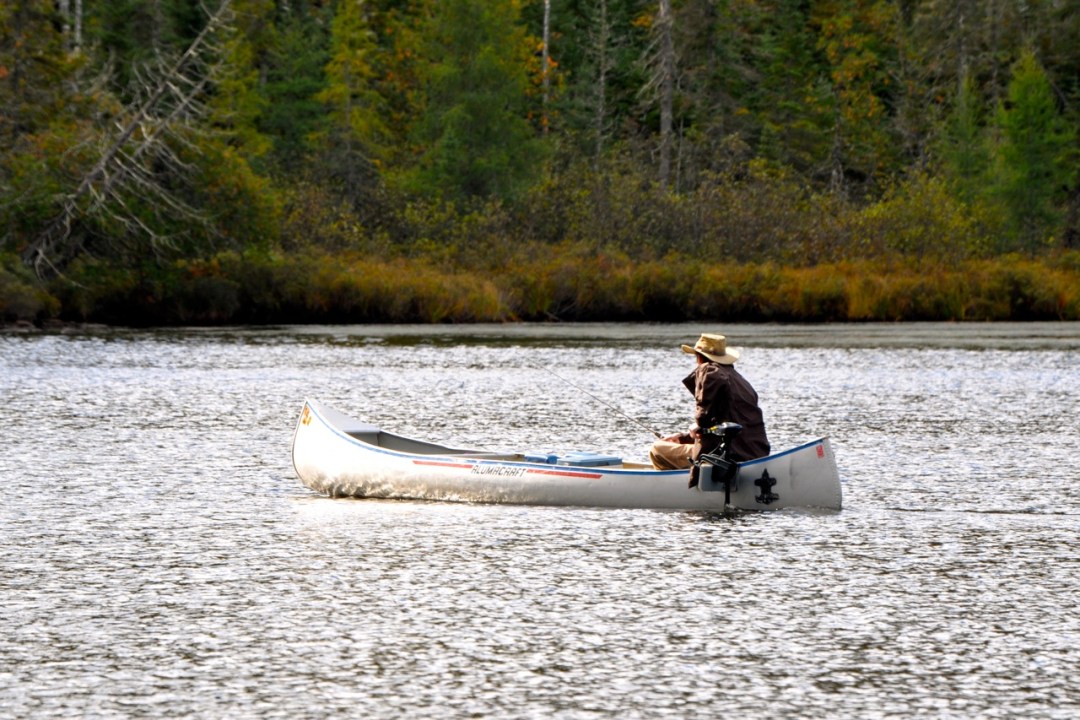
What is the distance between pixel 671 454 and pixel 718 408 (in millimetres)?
695

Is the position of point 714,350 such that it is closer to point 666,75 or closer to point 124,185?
point 124,185

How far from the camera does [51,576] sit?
452 inches

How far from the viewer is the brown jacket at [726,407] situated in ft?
48.0

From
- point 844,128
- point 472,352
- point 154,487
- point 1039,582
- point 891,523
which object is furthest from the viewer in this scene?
point 844,128

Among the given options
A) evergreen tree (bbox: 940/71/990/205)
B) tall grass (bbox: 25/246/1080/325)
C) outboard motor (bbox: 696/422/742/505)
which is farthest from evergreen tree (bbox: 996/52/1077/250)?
outboard motor (bbox: 696/422/742/505)

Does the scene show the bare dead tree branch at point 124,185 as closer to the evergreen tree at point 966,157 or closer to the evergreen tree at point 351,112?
the evergreen tree at point 351,112

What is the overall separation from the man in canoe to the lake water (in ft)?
2.19

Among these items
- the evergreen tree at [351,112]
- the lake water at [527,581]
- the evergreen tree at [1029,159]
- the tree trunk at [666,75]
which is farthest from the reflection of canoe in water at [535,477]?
the tree trunk at [666,75]

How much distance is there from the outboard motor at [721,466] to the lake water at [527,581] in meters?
0.35

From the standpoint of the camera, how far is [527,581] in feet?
37.2

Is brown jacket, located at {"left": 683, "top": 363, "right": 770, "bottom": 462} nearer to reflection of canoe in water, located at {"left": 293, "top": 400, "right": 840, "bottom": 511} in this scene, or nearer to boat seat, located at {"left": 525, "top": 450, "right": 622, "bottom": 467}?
reflection of canoe in water, located at {"left": 293, "top": 400, "right": 840, "bottom": 511}

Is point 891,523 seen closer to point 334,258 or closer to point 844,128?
point 334,258

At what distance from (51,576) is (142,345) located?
92.5ft

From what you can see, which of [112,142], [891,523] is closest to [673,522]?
[891,523]
